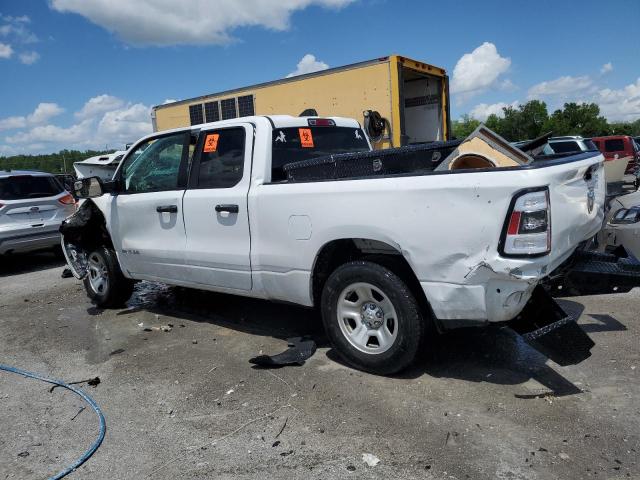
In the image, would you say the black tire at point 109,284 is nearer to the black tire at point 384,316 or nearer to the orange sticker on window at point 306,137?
the orange sticker on window at point 306,137

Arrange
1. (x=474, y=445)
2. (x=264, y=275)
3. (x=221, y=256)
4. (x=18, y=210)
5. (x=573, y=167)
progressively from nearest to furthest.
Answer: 1. (x=474, y=445)
2. (x=573, y=167)
3. (x=264, y=275)
4. (x=221, y=256)
5. (x=18, y=210)

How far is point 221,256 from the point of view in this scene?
4.55m

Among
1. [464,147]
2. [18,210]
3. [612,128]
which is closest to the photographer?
[464,147]

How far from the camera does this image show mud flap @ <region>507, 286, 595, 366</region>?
3.19 metres

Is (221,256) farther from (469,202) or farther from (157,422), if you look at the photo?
(469,202)

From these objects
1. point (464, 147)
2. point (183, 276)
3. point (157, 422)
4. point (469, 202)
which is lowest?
point (157, 422)

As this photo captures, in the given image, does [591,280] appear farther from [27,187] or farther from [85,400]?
[27,187]

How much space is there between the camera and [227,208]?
4.39m

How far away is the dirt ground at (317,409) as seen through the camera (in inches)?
111

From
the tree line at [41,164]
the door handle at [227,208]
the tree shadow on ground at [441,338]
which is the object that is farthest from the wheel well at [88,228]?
the tree line at [41,164]

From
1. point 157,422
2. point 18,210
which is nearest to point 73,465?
point 157,422

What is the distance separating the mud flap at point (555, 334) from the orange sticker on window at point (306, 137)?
2.41m

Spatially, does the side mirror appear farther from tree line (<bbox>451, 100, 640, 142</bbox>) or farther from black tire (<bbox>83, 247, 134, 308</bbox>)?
tree line (<bbox>451, 100, 640, 142</bbox>)

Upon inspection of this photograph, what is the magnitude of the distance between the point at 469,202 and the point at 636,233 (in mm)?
2121
